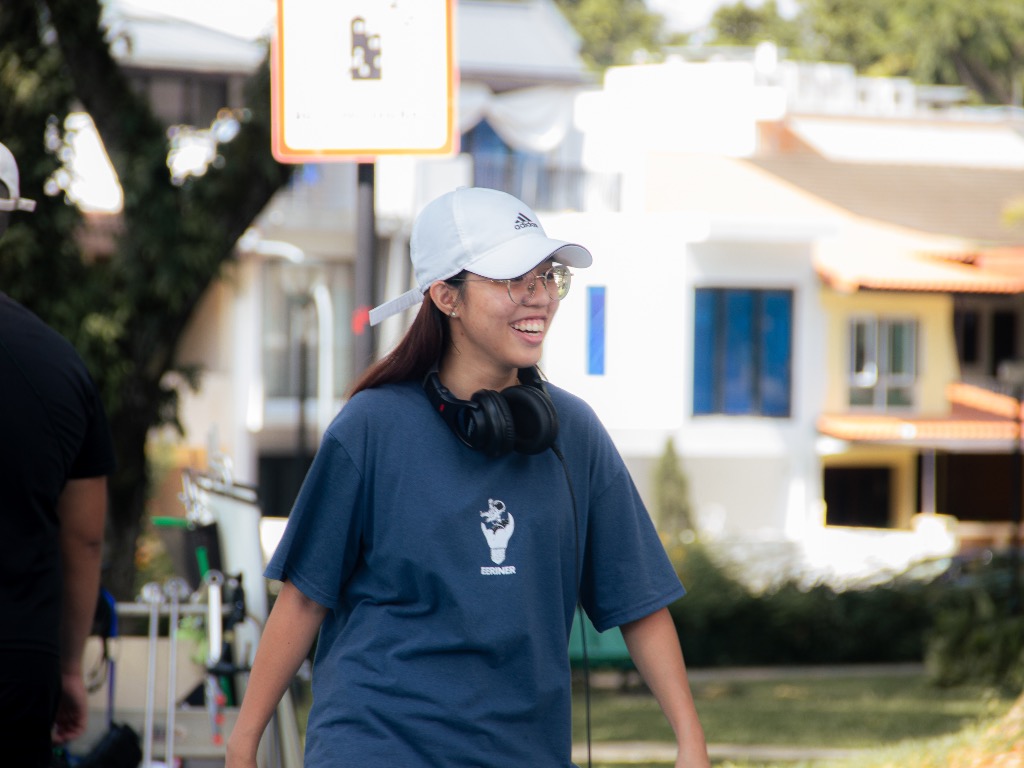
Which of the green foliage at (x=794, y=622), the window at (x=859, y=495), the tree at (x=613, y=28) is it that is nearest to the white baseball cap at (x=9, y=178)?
the green foliage at (x=794, y=622)

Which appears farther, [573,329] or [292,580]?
[573,329]

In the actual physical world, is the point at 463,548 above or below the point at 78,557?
above

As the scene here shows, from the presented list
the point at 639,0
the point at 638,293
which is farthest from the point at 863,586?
the point at 639,0

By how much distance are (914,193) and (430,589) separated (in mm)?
29690

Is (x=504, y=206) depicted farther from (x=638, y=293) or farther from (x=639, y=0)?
(x=639, y=0)

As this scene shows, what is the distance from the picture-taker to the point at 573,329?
4285 mm

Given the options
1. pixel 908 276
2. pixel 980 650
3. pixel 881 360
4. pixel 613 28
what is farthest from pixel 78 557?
pixel 613 28

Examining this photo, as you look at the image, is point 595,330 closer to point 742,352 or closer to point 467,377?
point 467,377

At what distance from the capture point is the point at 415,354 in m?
2.71

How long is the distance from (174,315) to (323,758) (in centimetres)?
601

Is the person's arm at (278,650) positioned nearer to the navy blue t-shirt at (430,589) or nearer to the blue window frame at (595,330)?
the navy blue t-shirt at (430,589)

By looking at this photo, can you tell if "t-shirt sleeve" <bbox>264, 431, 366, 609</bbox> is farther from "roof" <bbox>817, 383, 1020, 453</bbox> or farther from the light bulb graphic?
"roof" <bbox>817, 383, 1020, 453</bbox>

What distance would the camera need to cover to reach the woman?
8.14 feet

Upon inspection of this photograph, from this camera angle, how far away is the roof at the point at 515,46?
27375 millimetres
